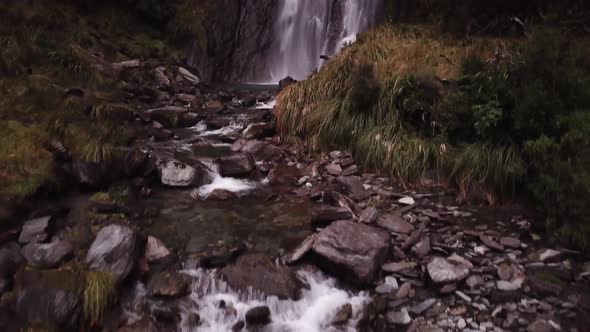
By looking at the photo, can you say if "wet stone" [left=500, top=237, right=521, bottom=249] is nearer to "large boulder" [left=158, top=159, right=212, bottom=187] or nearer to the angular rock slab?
the angular rock slab

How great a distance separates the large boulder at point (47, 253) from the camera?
14.9 ft

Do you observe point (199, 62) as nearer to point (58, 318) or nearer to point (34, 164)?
point (34, 164)

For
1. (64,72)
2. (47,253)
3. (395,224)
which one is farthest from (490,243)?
(64,72)

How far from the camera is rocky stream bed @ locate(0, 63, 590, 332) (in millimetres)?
4141

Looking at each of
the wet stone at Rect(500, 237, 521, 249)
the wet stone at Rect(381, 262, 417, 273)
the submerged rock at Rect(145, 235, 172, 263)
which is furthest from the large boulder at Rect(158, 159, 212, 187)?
the wet stone at Rect(500, 237, 521, 249)

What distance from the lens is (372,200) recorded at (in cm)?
640

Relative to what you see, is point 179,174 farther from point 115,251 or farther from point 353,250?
point 353,250

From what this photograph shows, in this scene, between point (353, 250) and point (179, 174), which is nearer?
point (353, 250)

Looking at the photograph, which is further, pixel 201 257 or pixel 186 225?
pixel 186 225

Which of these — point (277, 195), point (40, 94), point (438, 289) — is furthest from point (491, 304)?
point (40, 94)

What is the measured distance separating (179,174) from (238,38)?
45.2ft

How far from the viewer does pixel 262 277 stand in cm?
468

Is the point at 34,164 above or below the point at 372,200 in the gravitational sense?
above

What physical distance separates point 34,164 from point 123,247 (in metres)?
2.50
